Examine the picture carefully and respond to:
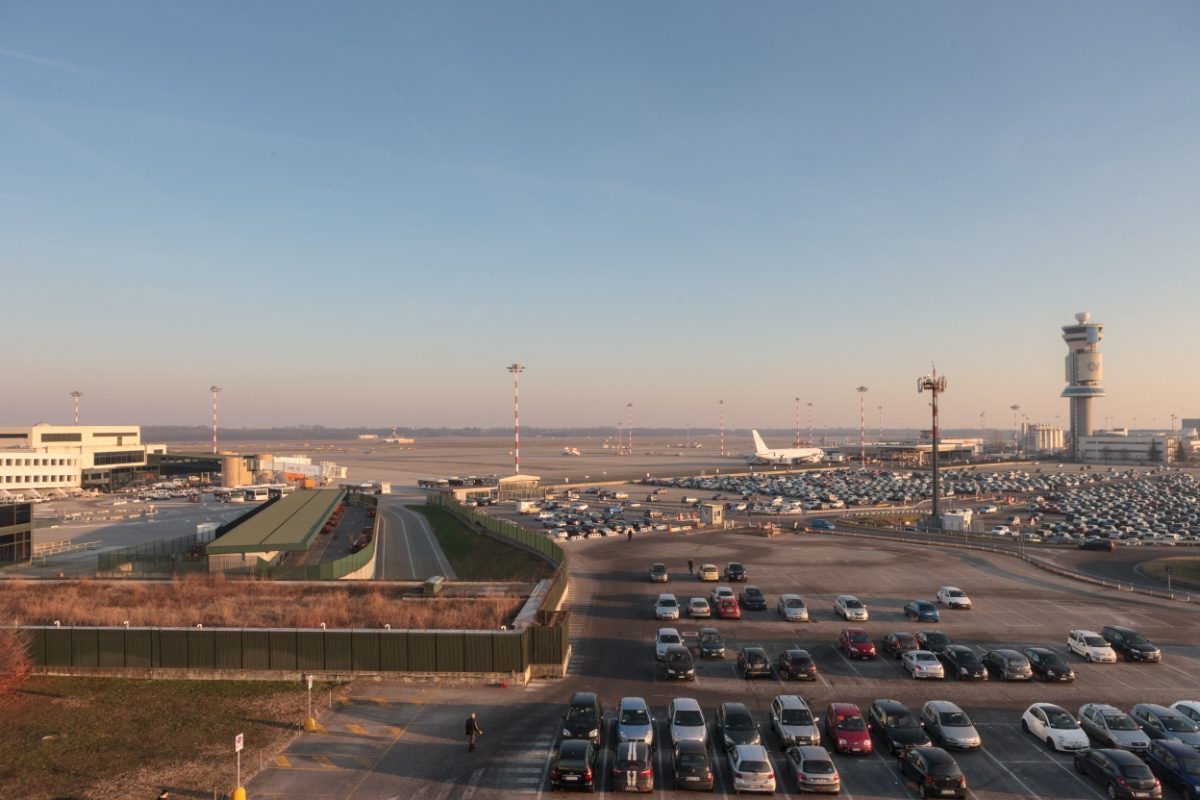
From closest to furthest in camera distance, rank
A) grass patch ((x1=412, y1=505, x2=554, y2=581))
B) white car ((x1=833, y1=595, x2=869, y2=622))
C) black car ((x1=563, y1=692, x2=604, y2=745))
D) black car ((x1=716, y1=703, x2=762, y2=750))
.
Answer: black car ((x1=716, y1=703, x2=762, y2=750)), black car ((x1=563, y1=692, x2=604, y2=745)), white car ((x1=833, y1=595, x2=869, y2=622)), grass patch ((x1=412, y1=505, x2=554, y2=581))

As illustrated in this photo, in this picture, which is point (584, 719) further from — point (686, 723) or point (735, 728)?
point (735, 728)

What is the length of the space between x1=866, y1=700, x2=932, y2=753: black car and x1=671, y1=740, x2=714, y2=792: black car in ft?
18.5

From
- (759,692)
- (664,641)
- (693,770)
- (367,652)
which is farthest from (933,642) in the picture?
(367,652)

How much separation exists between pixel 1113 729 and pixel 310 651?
2705 cm

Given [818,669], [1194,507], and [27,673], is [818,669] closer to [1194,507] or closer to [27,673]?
[27,673]

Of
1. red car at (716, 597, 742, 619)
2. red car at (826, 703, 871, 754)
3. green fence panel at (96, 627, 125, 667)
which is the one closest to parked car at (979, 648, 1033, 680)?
red car at (826, 703, 871, 754)

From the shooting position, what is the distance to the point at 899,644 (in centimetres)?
3222

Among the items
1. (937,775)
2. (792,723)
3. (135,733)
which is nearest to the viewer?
(937,775)

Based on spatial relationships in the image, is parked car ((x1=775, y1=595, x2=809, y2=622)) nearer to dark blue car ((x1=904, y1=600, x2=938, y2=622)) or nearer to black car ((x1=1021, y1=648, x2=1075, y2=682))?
dark blue car ((x1=904, y1=600, x2=938, y2=622))

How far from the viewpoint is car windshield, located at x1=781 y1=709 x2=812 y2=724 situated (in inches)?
896

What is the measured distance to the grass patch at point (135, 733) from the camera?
20.6 m

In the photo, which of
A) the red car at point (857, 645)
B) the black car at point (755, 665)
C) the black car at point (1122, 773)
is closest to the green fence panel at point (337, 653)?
the black car at point (755, 665)

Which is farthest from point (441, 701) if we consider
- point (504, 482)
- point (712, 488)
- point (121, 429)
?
point (121, 429)

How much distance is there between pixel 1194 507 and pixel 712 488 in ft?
229
